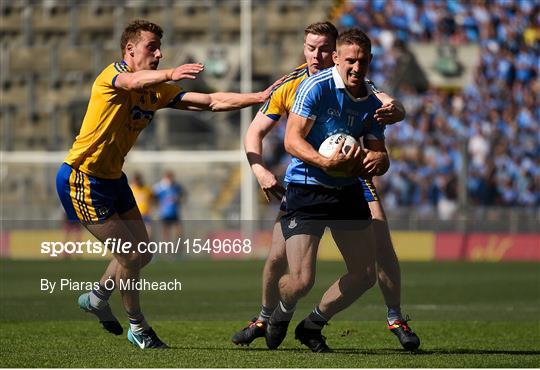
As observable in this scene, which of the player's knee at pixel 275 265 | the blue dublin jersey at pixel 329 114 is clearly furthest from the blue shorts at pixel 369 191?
the player's knee at pixel 275 265

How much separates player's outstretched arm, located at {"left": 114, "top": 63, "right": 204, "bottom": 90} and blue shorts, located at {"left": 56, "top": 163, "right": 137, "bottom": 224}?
0.84 metres

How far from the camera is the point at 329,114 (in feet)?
29.1

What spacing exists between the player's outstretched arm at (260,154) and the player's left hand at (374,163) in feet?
2.57

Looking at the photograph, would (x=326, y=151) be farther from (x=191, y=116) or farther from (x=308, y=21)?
(x=308, y=21)

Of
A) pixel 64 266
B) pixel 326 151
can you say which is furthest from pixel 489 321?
pixel 64 266

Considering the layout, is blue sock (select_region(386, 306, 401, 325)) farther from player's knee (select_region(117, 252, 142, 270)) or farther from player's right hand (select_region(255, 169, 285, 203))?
player's knee (select_region(117, 252, 142, 270))

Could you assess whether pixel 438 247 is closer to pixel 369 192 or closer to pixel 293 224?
pixel 369 192

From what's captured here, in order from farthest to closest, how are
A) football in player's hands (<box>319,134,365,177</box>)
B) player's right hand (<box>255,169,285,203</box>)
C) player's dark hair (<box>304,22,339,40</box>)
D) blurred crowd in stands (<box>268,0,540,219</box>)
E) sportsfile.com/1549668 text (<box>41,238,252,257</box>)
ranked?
blurred crowd in stands (<box>268,0,540,219</box>) → sportsfile.com/1549668 text (<box>41,238,252,257</box>) → player's dark hair (<box>304,22,339,40</box>) → player's right hand (<box>255,169,285,203</box>) → football in player's hands (<box>319,134,365,177</box>)

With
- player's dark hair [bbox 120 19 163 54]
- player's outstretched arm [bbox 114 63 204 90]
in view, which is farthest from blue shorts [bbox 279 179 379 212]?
player's dark hair [bbox 120 19 163 54]

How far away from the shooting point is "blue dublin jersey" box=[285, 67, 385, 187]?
A: 876 cm

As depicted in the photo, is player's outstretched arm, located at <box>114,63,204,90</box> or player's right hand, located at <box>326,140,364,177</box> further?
player's outstretched arm, located at <box>114,63,204,90</box>

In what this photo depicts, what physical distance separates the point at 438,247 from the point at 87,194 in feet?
60.9

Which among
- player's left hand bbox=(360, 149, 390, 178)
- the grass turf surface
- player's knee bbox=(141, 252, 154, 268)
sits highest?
player's left hand bbox=(360, 149, 390, 178)

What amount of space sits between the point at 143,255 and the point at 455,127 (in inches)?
825
